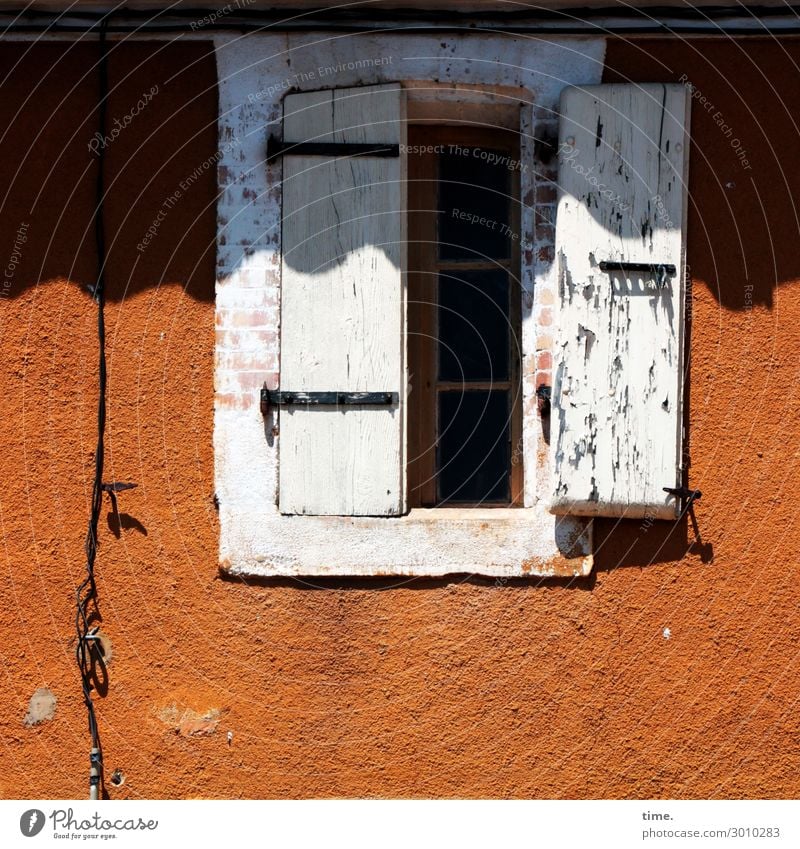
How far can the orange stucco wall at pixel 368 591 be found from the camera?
439 cm

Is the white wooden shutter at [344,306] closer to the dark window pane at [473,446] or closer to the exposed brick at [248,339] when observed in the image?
the exposed brick at [248,339]

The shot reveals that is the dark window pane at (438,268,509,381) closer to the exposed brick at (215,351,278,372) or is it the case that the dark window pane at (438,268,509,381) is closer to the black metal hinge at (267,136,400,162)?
the black metal hinge at (267,136,400,162)

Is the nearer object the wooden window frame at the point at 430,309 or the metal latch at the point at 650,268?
the metal latch at the point at 650,268

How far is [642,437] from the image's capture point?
14.4 feet

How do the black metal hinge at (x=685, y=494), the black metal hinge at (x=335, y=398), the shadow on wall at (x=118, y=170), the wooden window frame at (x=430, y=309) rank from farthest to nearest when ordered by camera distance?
the wooden window frame at (x=430, y=309)
the shadow on wall at (x=118, y=170)
the black metal hinge at (x=335, y=398)
the black metal hinge at (x=685, y=494)

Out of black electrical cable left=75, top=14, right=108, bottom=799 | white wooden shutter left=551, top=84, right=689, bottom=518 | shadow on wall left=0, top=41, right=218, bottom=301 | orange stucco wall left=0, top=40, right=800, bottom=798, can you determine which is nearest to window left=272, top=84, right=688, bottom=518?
white wooden shutter left=551, top=84, right=689, bottom=518

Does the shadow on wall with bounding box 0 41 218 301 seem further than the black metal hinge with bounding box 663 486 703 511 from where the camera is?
Yes

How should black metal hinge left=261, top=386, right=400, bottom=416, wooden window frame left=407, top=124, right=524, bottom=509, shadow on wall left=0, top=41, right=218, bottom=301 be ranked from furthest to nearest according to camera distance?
1. wooden window frame left=407, top=124, right=524, bottom=509
2. shadow on wall left=0, top=41, right=218, bottom=301
3. black metal hinge left=261, top=386, right=400, bottom=416

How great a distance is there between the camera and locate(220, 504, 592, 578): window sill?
442 centimetres

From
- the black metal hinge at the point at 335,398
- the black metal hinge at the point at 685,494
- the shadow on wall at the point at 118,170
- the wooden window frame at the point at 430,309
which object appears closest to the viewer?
the black metal hinge at the point at 685,494

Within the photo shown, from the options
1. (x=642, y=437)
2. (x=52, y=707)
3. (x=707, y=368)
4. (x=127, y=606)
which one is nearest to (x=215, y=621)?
(x=127, y=606)

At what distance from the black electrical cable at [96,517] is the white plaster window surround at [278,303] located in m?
0.40

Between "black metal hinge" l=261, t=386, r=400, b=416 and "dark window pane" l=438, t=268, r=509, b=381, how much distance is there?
35cm

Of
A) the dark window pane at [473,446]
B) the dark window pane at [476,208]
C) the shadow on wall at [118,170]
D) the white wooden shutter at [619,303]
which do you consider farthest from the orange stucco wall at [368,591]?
the dark window pane at [476,208]
